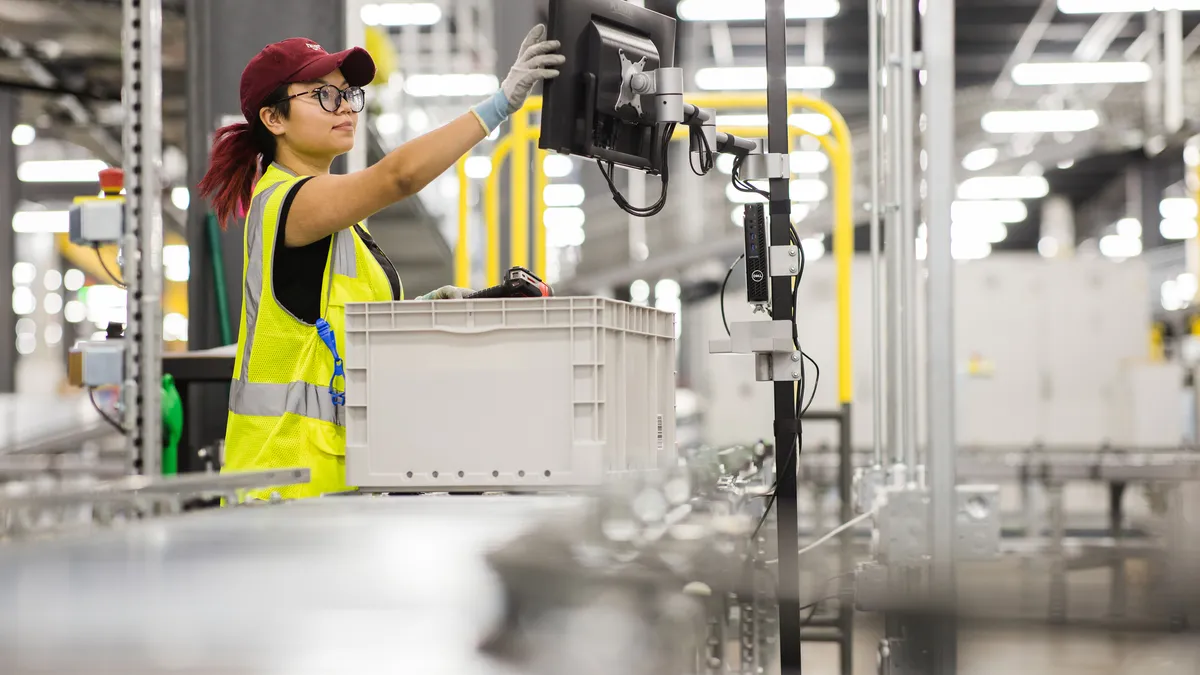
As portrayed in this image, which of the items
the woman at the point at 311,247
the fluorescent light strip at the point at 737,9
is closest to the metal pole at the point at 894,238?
the woman at the point at 311,247

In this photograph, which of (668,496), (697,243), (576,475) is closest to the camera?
(668,496)

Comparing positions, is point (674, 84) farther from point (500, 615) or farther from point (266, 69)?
point (500, 615)

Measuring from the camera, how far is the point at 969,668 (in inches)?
33.6

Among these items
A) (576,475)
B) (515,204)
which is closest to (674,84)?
(576,475)

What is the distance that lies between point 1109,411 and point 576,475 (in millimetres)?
9619

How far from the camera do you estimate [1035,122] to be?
1491cm

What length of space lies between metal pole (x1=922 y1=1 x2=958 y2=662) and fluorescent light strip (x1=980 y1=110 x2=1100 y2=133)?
12.4 m

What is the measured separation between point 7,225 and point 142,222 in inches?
493

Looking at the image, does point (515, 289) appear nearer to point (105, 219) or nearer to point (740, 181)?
point (740, 181)

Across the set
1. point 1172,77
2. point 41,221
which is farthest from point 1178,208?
point 41,221

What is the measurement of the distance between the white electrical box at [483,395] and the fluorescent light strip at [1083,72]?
43.9 ft

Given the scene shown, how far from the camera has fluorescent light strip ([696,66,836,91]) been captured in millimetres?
14047

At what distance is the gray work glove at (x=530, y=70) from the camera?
218cm

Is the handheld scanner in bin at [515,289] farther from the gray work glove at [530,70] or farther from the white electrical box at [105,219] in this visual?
the white electrical box at [105,219]
